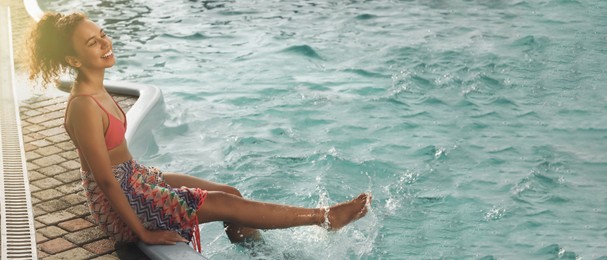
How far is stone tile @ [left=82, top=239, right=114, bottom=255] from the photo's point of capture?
470cm

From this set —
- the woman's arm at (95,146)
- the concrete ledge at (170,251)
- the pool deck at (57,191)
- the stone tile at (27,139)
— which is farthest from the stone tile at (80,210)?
the stone tile at (27,139)

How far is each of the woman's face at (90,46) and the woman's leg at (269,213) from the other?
0.99 metres

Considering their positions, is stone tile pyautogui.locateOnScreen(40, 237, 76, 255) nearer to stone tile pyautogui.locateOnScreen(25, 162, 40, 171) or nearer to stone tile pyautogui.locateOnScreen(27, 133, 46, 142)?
stone tile pyautogui.locateOnScreen(25, 162, 40, 171)

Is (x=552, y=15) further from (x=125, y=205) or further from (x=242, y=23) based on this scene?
(x=125, y=205)

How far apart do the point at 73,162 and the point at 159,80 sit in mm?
4172

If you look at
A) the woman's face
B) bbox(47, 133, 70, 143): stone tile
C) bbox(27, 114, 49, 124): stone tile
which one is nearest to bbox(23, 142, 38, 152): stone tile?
bbox(47, 133, 70, 143): stone tile

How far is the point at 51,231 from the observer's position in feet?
16.3


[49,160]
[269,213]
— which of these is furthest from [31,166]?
[269,213]

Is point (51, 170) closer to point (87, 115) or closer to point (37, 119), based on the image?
point (37, 119)

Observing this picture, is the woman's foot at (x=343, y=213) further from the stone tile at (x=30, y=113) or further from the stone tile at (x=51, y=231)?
the stone tile at (x=30, y=113)

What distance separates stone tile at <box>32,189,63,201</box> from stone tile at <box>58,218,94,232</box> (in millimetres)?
435

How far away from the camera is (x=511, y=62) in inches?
410

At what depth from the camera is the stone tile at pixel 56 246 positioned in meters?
4.73

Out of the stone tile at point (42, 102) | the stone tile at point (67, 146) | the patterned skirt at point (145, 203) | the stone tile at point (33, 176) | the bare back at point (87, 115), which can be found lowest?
the stone tile at point (42, 102)
